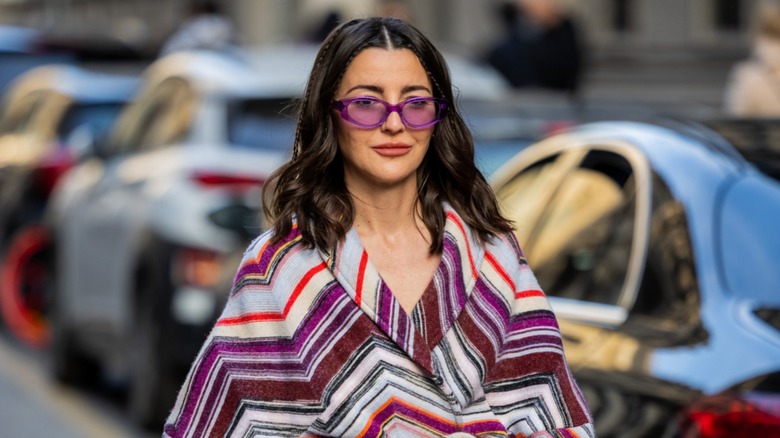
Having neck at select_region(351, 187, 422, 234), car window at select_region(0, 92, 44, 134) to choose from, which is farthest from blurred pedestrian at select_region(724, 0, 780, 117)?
neck at select_region(351, 187, 422, 234)

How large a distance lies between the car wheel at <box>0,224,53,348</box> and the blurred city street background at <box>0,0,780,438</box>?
0.01 metres

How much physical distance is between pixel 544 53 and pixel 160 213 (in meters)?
6.22

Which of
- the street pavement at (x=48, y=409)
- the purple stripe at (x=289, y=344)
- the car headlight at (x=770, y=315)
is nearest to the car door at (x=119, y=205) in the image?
the street pavement at (x=48, y=409)

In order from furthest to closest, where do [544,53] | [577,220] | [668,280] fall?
[544,53], [577,220], [668,280]

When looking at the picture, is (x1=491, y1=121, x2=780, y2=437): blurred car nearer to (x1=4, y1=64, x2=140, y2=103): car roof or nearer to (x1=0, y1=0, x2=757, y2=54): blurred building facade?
(x1=0, y1=0, x2=757, y2=54): blurred building facade

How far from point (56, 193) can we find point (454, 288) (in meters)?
10.4

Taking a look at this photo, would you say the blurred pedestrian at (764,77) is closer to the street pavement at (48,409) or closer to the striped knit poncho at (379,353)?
the street pavement at (48,409)

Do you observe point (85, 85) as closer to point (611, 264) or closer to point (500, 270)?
point (611, 264)

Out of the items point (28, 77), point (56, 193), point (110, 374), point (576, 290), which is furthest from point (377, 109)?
point (28, 77)

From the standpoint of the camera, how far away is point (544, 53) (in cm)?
1492

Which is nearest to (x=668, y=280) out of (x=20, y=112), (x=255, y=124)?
(x=255, y=124)

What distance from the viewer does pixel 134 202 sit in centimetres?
983

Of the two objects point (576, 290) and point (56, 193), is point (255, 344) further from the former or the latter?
point (56, 193)

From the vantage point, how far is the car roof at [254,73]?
32.1ft
